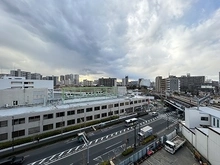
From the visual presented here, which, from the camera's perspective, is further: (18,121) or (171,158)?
(18,121)

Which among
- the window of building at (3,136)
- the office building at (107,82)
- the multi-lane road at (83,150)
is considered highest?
the office building at (107,82)

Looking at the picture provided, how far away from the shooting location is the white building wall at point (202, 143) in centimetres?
2158

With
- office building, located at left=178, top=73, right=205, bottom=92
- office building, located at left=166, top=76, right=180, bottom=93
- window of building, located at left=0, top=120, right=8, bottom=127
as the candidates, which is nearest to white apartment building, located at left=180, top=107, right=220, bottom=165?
window of building, located at left=0, top=120, right=8, bottom=127

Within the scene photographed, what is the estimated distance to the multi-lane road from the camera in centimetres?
2086

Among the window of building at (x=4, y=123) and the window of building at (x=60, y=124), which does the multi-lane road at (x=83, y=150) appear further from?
the window of building at (x=4, y=123)

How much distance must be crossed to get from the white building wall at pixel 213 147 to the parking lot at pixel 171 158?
2.25 m

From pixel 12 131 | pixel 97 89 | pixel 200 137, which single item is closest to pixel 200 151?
pixel 200 137

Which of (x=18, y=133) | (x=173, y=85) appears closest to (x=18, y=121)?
(x=18, y=133)

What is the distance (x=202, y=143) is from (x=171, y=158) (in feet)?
18.9

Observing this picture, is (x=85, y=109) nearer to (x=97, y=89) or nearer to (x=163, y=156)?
(x=97, y=89)

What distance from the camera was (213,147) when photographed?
19562 millimetres

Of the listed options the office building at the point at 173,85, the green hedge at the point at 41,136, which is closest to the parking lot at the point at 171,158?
the green hedge at the point at 41,136

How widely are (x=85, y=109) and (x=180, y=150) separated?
2323 centimetres

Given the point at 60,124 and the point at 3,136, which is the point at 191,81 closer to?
the point at 60,124
